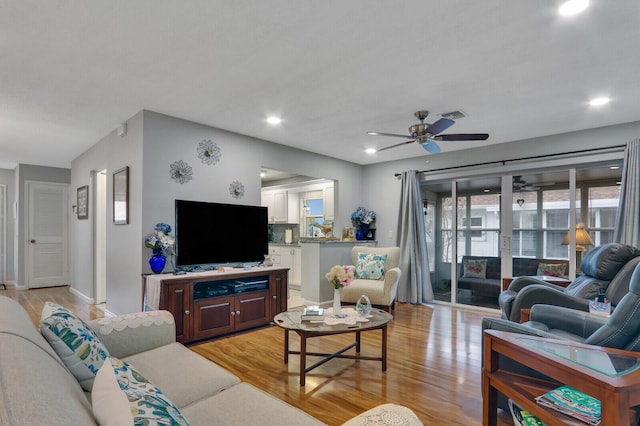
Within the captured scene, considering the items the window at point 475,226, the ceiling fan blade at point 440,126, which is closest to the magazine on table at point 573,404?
the ceiling fan blade at point 440,126

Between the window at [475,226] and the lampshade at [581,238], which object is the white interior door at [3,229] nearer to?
the window at [475,226]

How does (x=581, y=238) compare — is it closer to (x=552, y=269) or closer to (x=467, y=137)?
(x=552, y=269)

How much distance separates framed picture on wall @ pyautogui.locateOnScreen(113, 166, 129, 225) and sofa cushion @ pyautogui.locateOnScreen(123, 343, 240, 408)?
2424 millimetres

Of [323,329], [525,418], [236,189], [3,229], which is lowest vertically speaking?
[525,418]

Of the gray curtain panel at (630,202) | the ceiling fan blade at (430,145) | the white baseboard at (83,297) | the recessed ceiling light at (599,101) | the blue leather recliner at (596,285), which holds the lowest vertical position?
the white baseboard at (83,297)

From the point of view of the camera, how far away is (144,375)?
172 cm

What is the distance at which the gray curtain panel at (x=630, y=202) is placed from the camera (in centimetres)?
381

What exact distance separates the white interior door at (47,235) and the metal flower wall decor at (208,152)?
16.6 feet

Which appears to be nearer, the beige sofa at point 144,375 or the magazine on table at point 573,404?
the beige sofa at point 144,375

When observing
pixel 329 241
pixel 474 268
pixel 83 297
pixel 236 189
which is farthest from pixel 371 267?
pixel 83 297

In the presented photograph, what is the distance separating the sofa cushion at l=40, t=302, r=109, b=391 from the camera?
4.58ft

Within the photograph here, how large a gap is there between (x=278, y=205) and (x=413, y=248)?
3.31 metres

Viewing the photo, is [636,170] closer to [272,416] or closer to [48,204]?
[272,416]

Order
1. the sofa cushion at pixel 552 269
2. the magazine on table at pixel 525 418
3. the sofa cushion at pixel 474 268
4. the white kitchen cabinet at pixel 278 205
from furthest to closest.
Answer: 1. the white kitchen cabinet at pixel 278 205
2. the sofa cushion at pixel 474 268
3. the sofa cushion at pixel 552 269
4. the magazine on table at pixel 525 418
